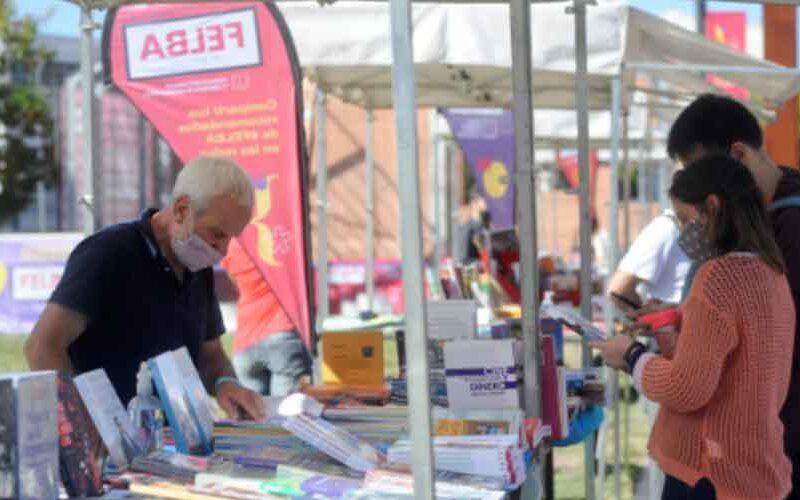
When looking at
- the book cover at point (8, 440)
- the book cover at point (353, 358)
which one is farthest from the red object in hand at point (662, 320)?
the book cover at point (8, 440)

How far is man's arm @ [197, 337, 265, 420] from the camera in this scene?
3113 mm

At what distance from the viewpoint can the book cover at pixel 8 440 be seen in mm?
1972

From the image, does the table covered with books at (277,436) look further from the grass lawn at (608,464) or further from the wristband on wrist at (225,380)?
the grass lawn at (608,464)

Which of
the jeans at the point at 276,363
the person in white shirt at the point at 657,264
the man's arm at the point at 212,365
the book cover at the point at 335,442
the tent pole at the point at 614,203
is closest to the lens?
the book cover at the point at 335,442

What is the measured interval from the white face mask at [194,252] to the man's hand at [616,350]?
975 mm

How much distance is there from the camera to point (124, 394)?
121 inches

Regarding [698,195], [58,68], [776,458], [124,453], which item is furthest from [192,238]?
[58,68]

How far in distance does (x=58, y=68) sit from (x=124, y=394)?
3049 centimetres

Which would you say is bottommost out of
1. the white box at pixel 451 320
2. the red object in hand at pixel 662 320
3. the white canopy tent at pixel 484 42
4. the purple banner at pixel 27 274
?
the purple banner at pixel 27 274

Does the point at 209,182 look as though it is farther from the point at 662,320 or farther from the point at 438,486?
the point at 662,320

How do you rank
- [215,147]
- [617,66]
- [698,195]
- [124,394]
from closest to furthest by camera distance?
[698,195] → [124,394] → [215,147] → [617,66]

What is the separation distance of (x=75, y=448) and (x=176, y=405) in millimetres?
456

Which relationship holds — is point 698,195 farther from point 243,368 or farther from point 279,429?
point 243,368

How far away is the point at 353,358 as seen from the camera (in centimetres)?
432
